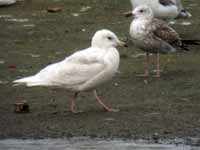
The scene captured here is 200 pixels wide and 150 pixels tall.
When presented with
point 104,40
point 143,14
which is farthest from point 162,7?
point 104,40

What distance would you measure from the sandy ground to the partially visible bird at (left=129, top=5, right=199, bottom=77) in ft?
1.07

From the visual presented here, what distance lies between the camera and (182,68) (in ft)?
44.9

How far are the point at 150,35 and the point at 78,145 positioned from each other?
14.0 ft

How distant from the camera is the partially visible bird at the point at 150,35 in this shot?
43.7ft

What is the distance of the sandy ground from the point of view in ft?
33.3

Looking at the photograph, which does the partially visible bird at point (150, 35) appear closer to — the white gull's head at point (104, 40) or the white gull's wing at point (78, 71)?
the white gull's head at point (104, 40)

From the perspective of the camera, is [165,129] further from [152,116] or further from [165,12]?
[165,12]

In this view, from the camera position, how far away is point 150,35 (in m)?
13.4

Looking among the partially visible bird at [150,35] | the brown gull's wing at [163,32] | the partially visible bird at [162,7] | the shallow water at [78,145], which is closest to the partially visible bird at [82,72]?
the shallow water at [78,145]

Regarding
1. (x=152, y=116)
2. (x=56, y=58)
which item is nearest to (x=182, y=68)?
(x=56, y=58)

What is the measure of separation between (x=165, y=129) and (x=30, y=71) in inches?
155

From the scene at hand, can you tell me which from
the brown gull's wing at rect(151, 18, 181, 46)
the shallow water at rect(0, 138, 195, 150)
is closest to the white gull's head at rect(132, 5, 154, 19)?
the brown gull's wing at rect(151, 18, 181, 46)

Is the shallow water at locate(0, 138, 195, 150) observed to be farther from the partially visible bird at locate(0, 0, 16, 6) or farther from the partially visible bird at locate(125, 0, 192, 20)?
the partially visible bird at locate(0, 0, 16, 6)

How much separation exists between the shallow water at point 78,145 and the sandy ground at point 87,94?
256 millimetres
